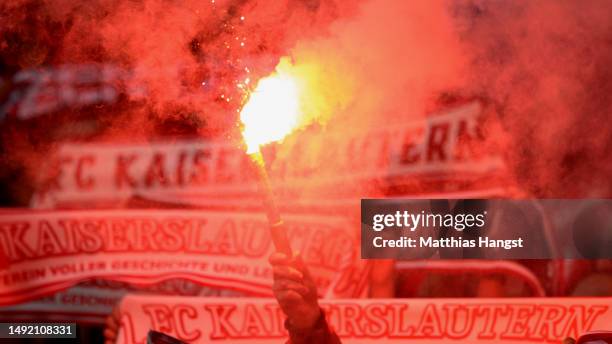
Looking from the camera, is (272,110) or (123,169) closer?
(272,110)

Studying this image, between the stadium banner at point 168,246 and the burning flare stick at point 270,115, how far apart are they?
0.76 feet

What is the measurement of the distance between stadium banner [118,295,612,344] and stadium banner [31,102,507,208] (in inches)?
17.9

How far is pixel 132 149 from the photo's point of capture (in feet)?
10.5

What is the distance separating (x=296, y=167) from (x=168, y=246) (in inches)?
25.7

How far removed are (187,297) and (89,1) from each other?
53.6 inches

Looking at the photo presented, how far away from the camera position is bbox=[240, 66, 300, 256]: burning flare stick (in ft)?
9.32

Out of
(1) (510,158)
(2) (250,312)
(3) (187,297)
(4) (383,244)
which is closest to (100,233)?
(3) (187,297)

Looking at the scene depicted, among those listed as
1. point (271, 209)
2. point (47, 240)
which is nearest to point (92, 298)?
point (47, 240)

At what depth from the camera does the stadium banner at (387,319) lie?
10.4ft

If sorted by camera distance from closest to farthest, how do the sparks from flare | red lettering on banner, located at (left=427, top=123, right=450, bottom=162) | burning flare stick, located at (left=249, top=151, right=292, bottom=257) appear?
burning flare stick, located at (left=249, top=151, right=292, bottom=257), the sparks from flare, red lettering on banner, located at (left=427, top=123, right=450, bottom=162)

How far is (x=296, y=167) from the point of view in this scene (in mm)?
3207

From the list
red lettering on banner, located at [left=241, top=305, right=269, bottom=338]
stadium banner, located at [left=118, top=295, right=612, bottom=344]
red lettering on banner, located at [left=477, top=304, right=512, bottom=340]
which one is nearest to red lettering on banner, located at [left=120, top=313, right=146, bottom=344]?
stadium banner, located at [left=118, top=295, right=612, bottom=344]

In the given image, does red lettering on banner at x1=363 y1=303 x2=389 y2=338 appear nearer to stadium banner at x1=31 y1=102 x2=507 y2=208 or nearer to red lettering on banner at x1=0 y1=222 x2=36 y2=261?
stadium banner at x1=31 y1=102 x2=507 y2=208

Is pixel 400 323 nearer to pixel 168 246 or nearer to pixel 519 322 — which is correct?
pixel 519 322
